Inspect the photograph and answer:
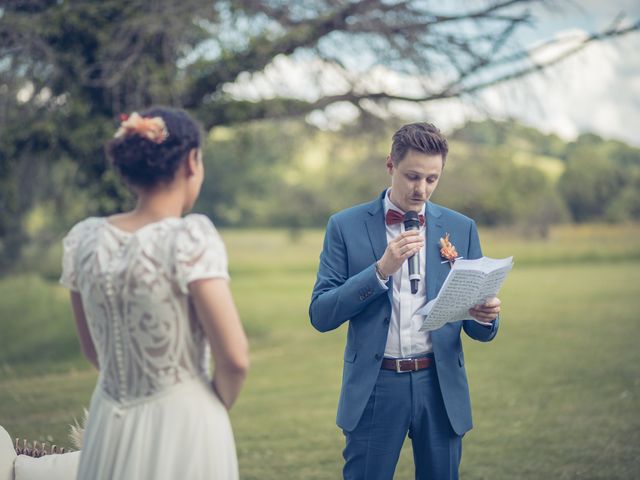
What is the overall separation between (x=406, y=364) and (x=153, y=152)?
4.84 ft

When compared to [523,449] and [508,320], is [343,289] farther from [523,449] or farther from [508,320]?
[508,320]

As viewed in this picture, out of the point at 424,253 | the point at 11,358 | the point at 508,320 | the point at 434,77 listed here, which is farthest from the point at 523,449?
the point at 508,320

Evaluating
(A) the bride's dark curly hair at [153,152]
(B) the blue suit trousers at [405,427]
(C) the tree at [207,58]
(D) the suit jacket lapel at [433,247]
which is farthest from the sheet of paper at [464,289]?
(C) the tree at [207,58]

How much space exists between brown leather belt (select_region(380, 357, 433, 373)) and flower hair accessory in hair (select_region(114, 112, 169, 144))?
1.44 metres

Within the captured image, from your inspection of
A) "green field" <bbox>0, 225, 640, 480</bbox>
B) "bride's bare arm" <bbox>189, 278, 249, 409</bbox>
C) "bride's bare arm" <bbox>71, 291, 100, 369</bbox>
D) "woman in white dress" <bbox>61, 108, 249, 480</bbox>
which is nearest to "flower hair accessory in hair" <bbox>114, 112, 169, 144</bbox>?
"woman in white dress" <bbox>61, 108, 249, 480</bbox>

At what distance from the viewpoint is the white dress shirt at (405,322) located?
335cm

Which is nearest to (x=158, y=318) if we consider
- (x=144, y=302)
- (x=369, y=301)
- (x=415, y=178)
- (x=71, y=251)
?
(x=144, y=302)

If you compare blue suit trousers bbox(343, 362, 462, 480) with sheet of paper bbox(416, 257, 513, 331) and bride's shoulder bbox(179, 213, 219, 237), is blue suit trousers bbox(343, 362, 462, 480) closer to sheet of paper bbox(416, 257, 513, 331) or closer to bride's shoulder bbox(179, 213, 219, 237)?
sheet of paper bbox(416, 257, 513, 331)

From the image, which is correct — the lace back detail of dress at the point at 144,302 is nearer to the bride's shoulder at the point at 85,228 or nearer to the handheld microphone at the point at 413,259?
the bride's shoulder at the point at 85,228

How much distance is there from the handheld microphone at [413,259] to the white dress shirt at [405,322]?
0.06 meters

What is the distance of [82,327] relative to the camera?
273 cm

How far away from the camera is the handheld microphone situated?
3312 mm

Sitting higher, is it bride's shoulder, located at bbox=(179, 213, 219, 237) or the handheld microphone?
bride's shoulder, located at bbox=(179, 213, 219, 237)

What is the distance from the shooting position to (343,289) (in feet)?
10.8
